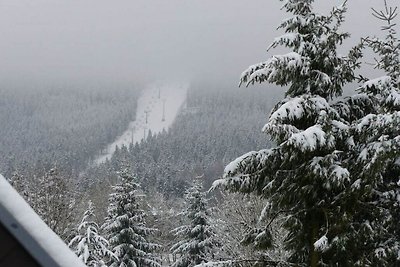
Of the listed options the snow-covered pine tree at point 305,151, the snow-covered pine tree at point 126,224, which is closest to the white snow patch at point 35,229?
the snow-covered pine tree at point 305,151

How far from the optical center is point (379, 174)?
22.4 feet

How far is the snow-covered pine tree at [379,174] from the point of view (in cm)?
644

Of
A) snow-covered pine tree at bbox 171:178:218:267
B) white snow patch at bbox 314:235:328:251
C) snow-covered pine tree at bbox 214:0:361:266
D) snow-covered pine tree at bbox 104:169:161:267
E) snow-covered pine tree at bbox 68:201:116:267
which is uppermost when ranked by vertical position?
snow-covered pine tree at bbox 214:0:361:266

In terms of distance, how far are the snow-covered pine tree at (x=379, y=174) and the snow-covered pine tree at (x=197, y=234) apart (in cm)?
1820

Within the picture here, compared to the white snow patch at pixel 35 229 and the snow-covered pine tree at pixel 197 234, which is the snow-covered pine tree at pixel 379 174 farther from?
the snow-covered pine tree at pixel 197 234

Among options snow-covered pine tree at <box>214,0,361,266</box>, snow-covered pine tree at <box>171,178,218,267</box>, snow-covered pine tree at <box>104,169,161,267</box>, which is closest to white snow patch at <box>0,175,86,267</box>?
snow-covered pine tree at <box>214,0,361,266</box>

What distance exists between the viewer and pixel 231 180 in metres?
7.39

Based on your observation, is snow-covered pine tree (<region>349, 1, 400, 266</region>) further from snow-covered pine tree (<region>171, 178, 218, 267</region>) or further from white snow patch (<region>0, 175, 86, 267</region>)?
snow-covered pine tree (<region>171, 178, 218, 267</region>)

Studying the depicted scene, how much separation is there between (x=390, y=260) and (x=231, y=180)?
8.76 ft

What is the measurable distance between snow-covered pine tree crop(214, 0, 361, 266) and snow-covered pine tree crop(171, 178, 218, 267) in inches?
708

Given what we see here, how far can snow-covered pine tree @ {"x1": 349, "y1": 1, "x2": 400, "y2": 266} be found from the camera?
6441mm

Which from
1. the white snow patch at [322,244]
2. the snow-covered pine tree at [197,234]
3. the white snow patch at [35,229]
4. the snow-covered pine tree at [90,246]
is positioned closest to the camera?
the white snow patch at [35,229]

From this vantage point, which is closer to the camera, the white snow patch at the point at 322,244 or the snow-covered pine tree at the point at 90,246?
the white snow patch at the point at 322,244

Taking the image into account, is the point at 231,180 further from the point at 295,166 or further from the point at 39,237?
the point at 39,237
